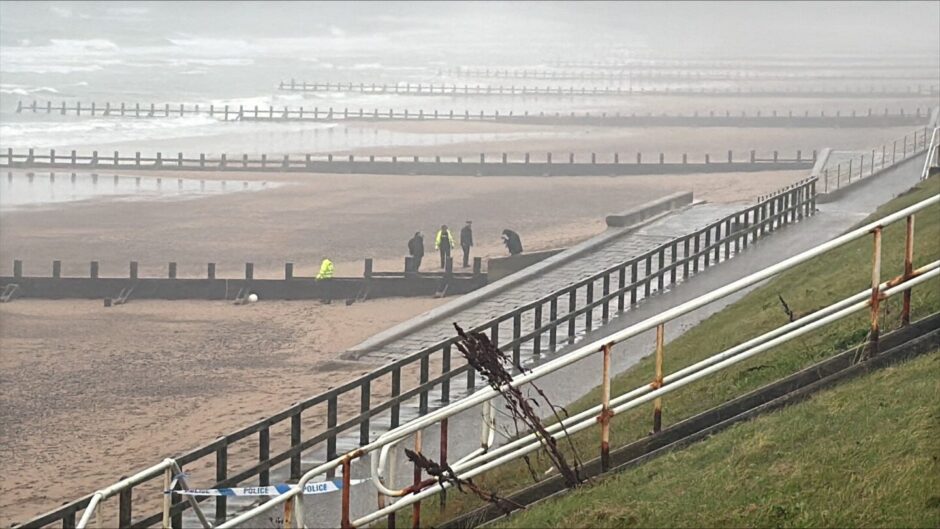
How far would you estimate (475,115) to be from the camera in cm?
8931

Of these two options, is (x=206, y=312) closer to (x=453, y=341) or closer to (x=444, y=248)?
(x=444, y=248)

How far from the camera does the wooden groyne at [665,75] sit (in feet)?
436

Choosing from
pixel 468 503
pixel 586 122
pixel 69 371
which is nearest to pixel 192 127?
pixel 586 122

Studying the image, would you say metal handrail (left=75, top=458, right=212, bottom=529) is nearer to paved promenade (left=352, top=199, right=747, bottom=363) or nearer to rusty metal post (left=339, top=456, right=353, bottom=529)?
rusty metal post (left=339, top=456, right=353, bottom=529)

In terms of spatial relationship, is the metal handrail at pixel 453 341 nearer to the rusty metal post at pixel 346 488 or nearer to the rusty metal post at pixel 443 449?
the rusty metal post at pixel 443 449

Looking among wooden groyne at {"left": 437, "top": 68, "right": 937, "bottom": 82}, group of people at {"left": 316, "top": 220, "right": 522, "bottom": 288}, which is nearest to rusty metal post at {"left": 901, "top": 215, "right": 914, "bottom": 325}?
group of people at {"left": 316, "top": 220, "right": 522, "bottom": 288}

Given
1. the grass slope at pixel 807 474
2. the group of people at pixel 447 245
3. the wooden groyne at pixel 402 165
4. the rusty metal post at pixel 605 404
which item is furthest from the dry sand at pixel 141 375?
the wooden groyne at pixel 402 165

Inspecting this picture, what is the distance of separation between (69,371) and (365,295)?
746 cm

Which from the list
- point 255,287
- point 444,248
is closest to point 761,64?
point 444,248

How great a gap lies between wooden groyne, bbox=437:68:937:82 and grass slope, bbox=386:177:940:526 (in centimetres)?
11540

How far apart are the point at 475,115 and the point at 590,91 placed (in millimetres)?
27657

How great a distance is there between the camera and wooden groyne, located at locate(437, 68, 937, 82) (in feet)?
436

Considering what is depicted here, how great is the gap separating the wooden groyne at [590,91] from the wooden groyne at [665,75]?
15.6m

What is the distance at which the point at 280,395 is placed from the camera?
68.4 ft
